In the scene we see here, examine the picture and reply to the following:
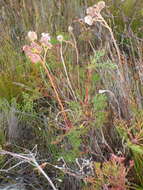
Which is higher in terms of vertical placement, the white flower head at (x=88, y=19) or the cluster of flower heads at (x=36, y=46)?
the white flower head at (x=88, y=19)

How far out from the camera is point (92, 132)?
2.13m

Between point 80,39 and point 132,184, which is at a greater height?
point 80,39

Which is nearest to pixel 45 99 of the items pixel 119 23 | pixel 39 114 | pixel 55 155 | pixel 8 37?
pixel 39 114

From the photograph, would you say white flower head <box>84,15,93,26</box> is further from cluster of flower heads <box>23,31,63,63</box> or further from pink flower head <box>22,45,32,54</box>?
pink flower head <box>22,45,32,54</box>

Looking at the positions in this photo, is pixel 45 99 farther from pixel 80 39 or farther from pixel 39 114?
pixel 80 39

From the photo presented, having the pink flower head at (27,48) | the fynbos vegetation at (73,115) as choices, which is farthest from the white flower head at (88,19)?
the pink flower head at (27,48)

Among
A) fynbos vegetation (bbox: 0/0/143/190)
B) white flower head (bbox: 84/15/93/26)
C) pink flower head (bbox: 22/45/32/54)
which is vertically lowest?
fynbos vegetation (bbox: 0/0/143/190)

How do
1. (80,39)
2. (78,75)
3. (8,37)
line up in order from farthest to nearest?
(8,37)
(80,39)
(78,75)

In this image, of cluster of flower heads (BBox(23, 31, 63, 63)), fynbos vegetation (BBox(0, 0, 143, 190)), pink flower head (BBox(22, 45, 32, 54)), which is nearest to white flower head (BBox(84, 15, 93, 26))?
fynbos vegetation (BBox(0, 0, 143, 190))

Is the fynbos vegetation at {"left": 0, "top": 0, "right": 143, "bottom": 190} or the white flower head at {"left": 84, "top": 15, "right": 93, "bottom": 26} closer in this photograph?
the fynbos vegetation at {"left": 0, "top": 0, "right": 143, "bottom": 190}

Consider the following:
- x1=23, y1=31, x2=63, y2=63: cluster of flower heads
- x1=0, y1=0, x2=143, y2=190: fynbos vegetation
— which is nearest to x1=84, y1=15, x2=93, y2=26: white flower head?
x1=0, y1=0, x2=143, y2=190: fynbos vegetation

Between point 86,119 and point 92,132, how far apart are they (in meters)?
0.10

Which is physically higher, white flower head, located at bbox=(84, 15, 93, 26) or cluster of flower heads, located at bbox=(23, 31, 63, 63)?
white flower head, located at bbox=(84, 15, 93, 26)

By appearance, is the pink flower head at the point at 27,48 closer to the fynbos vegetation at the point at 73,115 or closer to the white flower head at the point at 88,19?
the fynbos vegetation at the point at 73,115
